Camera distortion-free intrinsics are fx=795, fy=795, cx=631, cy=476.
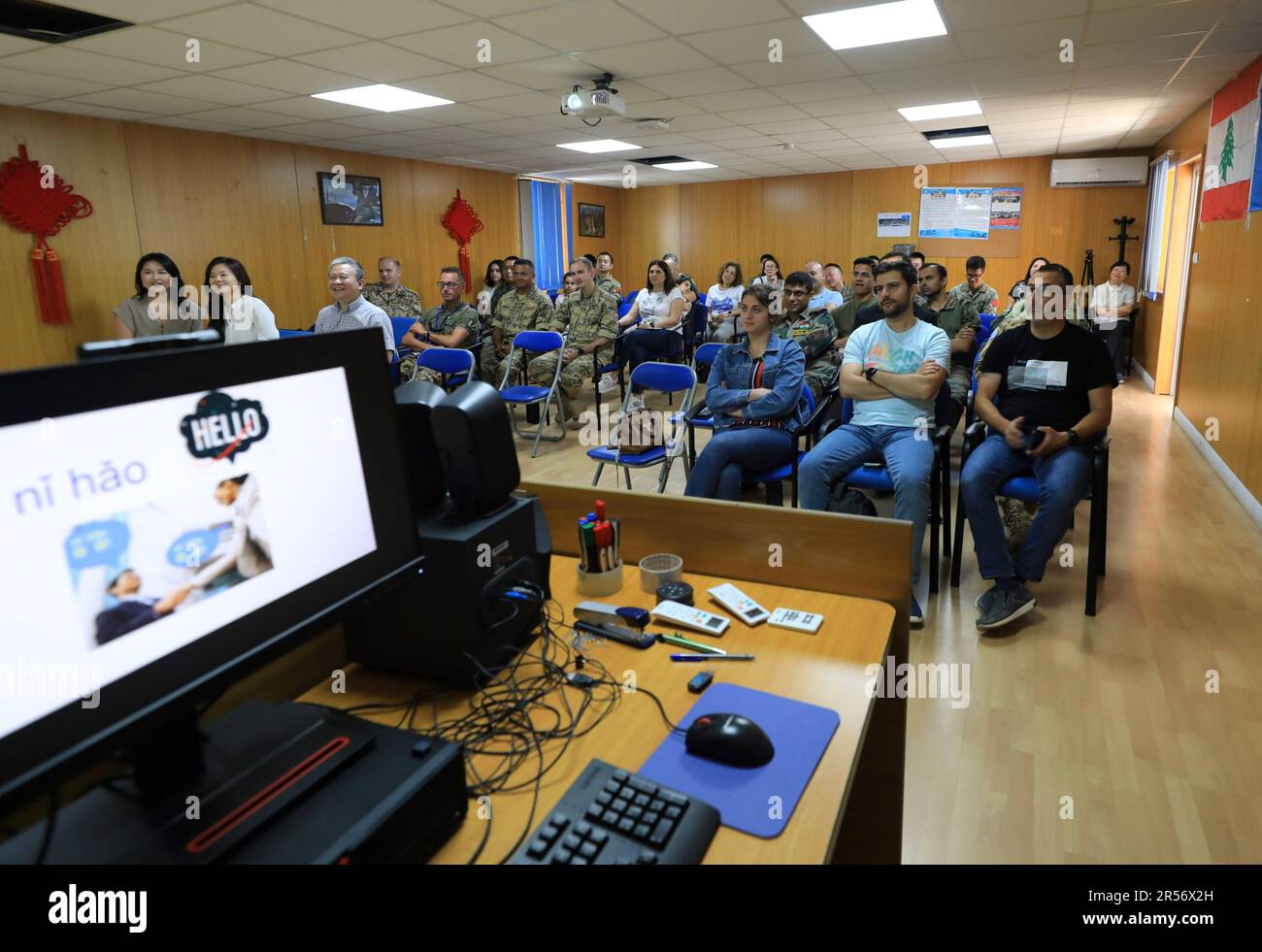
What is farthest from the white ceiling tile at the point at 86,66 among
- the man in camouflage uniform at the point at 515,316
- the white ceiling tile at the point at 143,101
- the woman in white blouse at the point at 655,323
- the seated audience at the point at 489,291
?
the woman in white blouse at the point at 655,323

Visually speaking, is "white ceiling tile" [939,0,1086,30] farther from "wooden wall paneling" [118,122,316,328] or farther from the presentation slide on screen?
"wooden wall paneling" [118,122,316,328]

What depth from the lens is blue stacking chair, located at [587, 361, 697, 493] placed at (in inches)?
158

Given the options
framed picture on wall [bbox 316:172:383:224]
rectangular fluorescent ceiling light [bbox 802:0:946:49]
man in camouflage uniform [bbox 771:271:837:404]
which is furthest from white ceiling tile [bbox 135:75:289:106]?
man in camouflage uniform [bbox 771:271:837:404]

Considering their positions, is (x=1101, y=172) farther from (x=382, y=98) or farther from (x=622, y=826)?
(x=622, y=826)

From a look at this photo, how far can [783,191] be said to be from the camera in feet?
39.9

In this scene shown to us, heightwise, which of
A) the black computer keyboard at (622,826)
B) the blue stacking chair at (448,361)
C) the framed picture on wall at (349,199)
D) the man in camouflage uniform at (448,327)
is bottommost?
the black computer keyboard at (622,826)

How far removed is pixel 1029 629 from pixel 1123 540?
50.4 inches

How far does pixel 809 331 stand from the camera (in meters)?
4.76

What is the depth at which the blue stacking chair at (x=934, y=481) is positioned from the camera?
11.0 ft

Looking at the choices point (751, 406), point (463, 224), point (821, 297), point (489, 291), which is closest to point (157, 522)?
point (751, 406)

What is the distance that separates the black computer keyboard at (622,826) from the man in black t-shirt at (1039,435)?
2.42m

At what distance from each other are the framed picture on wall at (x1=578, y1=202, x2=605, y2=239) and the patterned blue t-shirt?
392 inches

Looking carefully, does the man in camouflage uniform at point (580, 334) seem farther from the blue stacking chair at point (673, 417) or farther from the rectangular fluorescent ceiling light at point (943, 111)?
the rectangular fluorescent ceiling light at point (943, 111)
